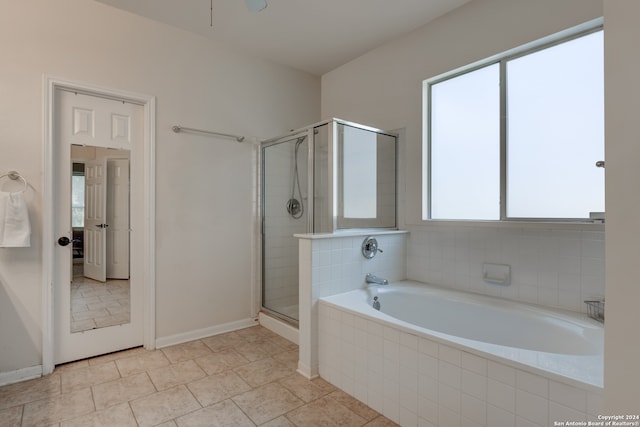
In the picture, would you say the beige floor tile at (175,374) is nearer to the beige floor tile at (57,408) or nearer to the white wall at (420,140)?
the beige floor tile at (57,408)

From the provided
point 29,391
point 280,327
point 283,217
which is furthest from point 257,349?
point 29,391

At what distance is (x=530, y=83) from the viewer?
2.26 metres

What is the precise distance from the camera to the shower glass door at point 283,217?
2.98 m

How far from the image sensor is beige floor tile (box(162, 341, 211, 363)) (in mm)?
2518

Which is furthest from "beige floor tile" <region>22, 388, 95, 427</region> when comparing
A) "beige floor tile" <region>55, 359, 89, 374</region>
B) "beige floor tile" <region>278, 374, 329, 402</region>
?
"beige floor tile" <region>278, 374, 329, 402</region>

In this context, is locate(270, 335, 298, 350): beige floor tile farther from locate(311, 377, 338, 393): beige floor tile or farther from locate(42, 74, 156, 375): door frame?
locate(42, 74, 156, 375): door frame

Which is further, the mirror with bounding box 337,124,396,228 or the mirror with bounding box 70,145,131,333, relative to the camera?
the mirror with bounding box 337,124,396,228

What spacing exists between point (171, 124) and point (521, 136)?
2.77 m

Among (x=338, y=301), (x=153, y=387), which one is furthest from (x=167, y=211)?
(x=338, y=301)

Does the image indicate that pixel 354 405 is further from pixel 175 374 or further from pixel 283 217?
pixel 283 217

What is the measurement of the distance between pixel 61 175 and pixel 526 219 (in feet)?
11.0

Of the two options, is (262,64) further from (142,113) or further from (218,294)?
(218,294)

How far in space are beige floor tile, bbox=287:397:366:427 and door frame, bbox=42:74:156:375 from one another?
4.98 ft

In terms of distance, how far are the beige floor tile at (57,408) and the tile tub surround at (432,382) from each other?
1428 mm
